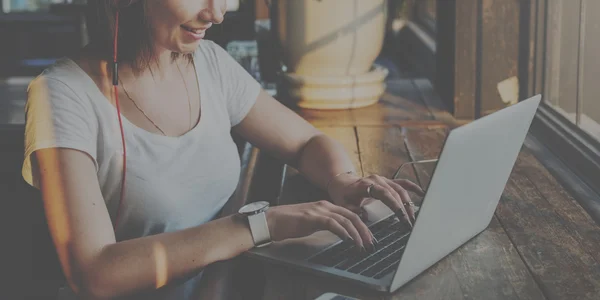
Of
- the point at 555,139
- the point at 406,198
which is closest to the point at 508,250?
the point at 406,198

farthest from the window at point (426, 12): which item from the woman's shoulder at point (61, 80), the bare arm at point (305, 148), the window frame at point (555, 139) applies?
the woman's shoulder at point (61, 80)

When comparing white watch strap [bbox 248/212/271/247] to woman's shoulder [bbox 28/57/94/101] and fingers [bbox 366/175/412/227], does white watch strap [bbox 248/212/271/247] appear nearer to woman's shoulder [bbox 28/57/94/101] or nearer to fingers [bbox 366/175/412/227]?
fingers [bbox 366/175/412/227]

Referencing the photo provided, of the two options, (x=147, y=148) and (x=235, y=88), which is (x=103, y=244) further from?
(x=235, y=88)

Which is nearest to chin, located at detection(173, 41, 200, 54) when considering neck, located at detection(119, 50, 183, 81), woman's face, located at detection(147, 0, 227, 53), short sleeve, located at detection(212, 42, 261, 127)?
woman's face, located at detection(147, 0, 227, 53)

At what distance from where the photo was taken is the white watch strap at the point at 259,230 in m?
1.29

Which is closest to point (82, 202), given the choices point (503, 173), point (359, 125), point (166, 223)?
point (166, 223)

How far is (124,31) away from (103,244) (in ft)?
1.49

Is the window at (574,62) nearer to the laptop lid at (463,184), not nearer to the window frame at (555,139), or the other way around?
the window frame at (555,139)

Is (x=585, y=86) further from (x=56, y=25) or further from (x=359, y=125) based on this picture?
(x=56, y=25)

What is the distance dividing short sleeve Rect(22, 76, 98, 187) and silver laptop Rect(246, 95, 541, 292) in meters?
0.36

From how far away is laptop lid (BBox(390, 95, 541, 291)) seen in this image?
1039 millimetres

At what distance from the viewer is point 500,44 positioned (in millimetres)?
2307

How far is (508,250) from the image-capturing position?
1.28 meters

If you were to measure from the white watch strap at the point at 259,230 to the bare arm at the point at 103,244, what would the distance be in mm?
12
